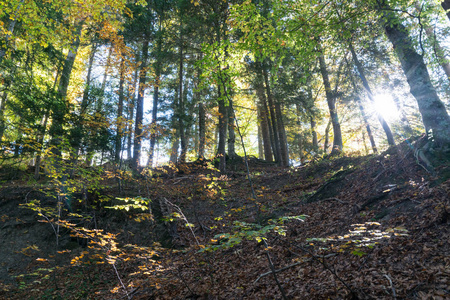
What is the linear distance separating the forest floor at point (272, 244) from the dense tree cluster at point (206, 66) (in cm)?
184

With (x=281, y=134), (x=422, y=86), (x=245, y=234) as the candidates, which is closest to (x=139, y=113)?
(x=281, y=134)

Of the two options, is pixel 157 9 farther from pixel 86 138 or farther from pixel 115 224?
pixel 115 224

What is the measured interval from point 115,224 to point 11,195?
551 centimetres

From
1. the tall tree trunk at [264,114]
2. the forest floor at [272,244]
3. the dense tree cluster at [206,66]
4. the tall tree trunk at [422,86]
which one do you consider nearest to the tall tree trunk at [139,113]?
the dense tree cluster at [206,66]

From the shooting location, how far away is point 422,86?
18.1 ft

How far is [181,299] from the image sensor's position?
3982 mm

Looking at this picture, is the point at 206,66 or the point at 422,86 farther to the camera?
the point at 422,86

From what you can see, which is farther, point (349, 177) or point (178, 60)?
point (178, 60)

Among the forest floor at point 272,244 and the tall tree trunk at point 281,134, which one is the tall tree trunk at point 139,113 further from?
the tall tree trunk at point 281,134

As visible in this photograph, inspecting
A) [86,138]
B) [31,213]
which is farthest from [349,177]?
[31,213]

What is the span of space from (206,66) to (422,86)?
5.38 m

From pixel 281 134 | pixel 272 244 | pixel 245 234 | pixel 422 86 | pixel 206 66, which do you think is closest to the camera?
pixel 245 234

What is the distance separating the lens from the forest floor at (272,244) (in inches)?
113

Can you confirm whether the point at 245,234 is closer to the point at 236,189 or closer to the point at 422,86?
the point at 422,86
